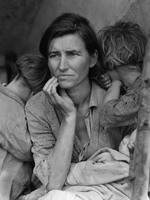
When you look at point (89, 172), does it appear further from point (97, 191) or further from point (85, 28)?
point (85, 28)

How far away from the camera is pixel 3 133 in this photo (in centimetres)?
273

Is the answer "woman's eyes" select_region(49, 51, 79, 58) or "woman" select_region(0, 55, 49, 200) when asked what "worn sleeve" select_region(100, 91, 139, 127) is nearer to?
"woman's eyes" select_region(49, 51, 79, 58)

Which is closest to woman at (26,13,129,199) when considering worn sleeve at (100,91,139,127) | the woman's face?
the woman's face

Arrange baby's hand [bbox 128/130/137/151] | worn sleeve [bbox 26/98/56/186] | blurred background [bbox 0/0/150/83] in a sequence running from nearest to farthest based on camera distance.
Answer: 1. baby's hand [bbox 128/130/137/151]
2. worn sleeve [bbox 26/98/56/186]
3. blurred background [bbox 0/0/150/83]

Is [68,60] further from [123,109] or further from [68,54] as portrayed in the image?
[123,109]

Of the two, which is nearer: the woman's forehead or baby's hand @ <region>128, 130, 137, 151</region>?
baby's hand @ <region>128, 130, 137, 151</region>

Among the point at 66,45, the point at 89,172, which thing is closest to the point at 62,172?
the point at 89,172

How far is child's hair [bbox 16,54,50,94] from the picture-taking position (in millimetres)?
2785

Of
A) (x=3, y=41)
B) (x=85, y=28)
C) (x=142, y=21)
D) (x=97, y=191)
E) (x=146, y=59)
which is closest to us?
(x=146, y=59)

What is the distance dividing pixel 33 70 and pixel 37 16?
1.29m

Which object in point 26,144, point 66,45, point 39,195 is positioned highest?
point 66,45

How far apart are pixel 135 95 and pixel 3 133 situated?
63 cm

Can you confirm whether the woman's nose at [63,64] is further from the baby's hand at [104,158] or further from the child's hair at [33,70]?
the baby's hand at [104,158]

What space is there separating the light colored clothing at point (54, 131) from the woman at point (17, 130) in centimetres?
6
